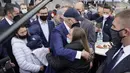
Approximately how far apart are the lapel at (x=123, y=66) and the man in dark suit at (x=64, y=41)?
3.55 ft

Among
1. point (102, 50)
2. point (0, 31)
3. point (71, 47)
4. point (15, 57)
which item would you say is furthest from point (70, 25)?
point (0, 31)

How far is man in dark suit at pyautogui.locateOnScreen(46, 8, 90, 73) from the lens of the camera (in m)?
2.89

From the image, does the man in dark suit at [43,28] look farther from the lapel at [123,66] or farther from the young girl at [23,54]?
the lapel at [123,66]

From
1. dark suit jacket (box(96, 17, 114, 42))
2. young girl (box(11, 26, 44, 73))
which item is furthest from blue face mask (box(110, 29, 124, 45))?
dark suit jacket (box(96, 17, 114, 42))

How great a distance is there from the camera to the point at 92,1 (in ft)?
65.3

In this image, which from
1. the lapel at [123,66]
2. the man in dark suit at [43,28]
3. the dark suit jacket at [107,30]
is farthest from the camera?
the dark suit jacket at [107,30]

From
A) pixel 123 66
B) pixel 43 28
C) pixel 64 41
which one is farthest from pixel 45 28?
pixel 123 66

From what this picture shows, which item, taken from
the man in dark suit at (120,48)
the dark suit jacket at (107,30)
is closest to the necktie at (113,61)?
the man in dark suit at (120,48)

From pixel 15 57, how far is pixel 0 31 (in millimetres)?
2759

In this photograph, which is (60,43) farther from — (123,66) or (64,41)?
(123,66)

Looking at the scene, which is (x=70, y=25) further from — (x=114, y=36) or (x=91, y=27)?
(x=114, y=36)

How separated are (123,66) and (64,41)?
1566 mm

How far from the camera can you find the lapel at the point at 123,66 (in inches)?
68.3

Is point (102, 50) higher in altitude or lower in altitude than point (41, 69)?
lower
